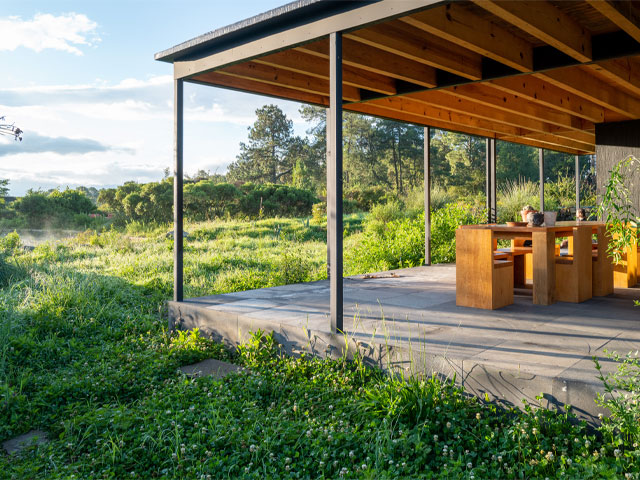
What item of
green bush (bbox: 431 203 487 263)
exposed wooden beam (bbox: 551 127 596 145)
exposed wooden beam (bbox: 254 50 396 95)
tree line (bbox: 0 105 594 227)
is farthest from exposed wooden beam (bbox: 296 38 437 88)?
tree line (bbox: 0 105 594 227)

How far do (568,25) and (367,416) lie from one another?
3.34 meters

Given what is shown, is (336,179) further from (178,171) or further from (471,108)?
(471,108)

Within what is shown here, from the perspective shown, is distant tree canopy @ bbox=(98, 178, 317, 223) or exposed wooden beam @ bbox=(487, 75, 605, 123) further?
distant tree canopy @ bbox=(98, 178, 317, 223)

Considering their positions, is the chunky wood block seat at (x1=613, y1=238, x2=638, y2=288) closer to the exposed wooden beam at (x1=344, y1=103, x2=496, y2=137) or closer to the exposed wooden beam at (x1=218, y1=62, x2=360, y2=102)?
the exposed wooden beam at (x1=344, y1=103, x2=496, y2=137)

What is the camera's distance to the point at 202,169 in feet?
107

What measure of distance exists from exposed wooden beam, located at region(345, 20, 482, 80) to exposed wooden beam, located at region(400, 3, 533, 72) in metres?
0.39

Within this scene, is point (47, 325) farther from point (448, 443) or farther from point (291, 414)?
point (448, 443)

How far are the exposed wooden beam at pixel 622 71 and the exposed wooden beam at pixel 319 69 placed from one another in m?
2.07

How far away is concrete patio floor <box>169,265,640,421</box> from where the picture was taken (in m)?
2.62

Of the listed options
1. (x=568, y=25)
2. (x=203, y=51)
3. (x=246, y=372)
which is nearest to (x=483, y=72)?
(x=568, y=25)

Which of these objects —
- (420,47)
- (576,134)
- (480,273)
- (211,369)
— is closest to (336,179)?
(420,47)

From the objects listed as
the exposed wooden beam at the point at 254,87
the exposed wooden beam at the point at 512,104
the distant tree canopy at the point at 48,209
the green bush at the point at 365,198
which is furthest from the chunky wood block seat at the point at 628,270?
the green bush at the point at 365,198

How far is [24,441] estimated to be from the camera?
2.86 m

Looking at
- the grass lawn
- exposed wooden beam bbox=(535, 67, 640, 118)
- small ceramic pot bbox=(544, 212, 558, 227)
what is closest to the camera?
the grass lawn
